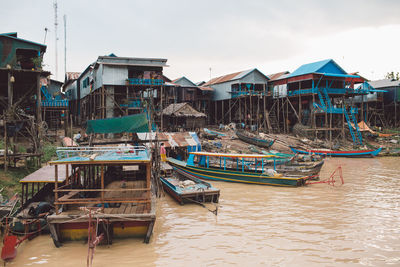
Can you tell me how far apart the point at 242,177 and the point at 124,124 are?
7.16 metres

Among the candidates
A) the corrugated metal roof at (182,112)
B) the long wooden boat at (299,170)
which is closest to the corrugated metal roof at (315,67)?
the corrugated metal roof at (182,112)

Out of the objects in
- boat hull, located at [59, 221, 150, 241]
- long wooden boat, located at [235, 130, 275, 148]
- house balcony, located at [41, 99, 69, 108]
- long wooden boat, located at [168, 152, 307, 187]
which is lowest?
boat hull, located at [59, 221, 150, 241]

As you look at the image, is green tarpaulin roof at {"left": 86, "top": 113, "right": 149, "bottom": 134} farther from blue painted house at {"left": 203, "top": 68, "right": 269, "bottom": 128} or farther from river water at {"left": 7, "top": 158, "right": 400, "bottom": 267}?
blue painted house at {"left": 203, "top": 68, "right": 269, "bottom": 128}

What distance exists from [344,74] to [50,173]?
34.0 metres

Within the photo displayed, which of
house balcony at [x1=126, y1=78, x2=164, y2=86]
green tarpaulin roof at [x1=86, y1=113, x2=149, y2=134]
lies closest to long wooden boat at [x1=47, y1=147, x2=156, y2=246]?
green tarpaulin roof at [x1=86, y1=113, x2=149, y2=134]

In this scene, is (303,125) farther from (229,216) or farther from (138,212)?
(138,212)

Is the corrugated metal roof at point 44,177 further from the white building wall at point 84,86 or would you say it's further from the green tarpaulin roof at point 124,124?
the white building wall at point 84,86

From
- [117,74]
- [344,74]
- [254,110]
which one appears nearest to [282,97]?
[254,110]

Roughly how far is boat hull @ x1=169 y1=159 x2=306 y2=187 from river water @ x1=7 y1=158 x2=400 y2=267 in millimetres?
1006

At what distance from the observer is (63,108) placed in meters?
27.6

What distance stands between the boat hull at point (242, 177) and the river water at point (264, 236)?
1.01 meters

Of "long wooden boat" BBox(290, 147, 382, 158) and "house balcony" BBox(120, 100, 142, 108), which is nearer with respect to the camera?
"long wooden boat" BBox(290, 147, 382, 158)

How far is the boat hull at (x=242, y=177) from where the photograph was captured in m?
16.5

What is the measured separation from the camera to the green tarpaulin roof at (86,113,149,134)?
46.0 ft
